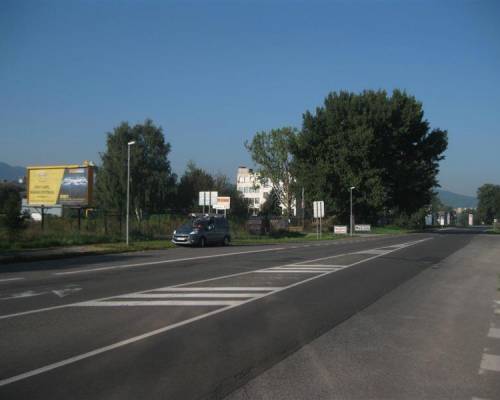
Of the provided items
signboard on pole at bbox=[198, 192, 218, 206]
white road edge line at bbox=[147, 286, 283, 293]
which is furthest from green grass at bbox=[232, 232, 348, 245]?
white road edge line at bbox=[147, 286, 283, 293]

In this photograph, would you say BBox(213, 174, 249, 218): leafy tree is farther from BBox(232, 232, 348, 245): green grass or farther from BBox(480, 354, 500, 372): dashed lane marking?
BBox(480, 354, 500, 372): dashed lane marking

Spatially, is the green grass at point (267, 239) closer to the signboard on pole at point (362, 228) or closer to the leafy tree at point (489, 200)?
the signboard on pole at point (362, 228)

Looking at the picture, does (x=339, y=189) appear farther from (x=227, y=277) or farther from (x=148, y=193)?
(x=227, y=277)

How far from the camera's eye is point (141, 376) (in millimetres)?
5781

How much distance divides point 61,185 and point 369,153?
35393 millimetres

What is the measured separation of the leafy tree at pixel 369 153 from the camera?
193 ft

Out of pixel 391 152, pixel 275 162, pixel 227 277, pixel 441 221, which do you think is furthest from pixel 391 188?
pixel 441 221

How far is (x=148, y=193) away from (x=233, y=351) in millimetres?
69985

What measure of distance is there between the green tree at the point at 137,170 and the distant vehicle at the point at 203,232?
41522 mm

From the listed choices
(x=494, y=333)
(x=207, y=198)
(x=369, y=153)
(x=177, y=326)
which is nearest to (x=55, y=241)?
(x=207, y=198)

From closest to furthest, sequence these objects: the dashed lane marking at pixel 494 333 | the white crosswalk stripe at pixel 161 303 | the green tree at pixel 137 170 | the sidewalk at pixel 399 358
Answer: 1. the sidewalk at pixel 399 358
2. the dashed lane marking at pixel 494 333
3. the white crosswalk stripe at pixel 161 303
4. the green tree at pixel 137 170

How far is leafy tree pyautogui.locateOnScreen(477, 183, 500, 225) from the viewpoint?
619 feet

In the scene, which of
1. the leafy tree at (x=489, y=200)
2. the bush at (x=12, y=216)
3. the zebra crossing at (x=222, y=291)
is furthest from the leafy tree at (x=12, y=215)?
the leafy tree at (x=489, y=200)

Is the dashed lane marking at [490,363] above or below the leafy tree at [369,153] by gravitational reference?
below
